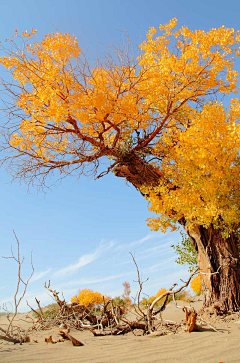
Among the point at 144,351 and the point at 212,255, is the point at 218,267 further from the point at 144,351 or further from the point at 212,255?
the point at 144,351

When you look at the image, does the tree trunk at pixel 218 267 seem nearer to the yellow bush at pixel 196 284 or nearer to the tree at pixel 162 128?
the tree at pixel 162 128

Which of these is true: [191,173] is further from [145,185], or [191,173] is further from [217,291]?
[217,291]

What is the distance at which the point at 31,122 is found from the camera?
25.9 feet

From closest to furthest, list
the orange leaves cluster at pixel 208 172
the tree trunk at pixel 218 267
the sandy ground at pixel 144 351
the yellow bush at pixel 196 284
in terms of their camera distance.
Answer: the sandy ground at pixel 144 351
the orange leaves cluster at pixel 208 172
the tree trunk at pixel 218 267
the yellow bush at pixel 196 284

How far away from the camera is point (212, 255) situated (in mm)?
8375

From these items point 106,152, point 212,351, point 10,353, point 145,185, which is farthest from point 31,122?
point 212,351

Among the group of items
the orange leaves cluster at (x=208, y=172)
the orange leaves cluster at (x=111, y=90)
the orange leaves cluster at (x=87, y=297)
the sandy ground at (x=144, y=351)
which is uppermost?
the orange leaves cluster at (x=111, y=90)

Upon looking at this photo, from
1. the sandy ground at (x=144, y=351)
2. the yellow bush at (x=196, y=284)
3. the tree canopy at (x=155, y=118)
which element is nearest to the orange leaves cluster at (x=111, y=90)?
the tree canopy at (x=155, y=118)

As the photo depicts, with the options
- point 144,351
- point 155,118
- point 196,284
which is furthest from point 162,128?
point 196,284

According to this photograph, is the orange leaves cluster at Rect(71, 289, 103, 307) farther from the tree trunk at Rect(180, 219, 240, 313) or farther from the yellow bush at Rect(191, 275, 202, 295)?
the yellow bush at Rect(191, 275, 202, 295)

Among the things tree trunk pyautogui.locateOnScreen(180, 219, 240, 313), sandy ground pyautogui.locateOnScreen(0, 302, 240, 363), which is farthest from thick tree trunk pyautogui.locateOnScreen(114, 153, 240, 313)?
sandy ground pyautogui.locateOnScreen(0, 302, 240, 363)

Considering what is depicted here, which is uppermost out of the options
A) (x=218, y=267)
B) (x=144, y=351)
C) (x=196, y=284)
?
(x=218, y=267)

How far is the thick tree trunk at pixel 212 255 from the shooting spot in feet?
25.6

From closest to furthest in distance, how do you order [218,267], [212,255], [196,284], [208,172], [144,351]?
[144,351] < [208,172] < [218,267] < [212,255] < [196,284]
